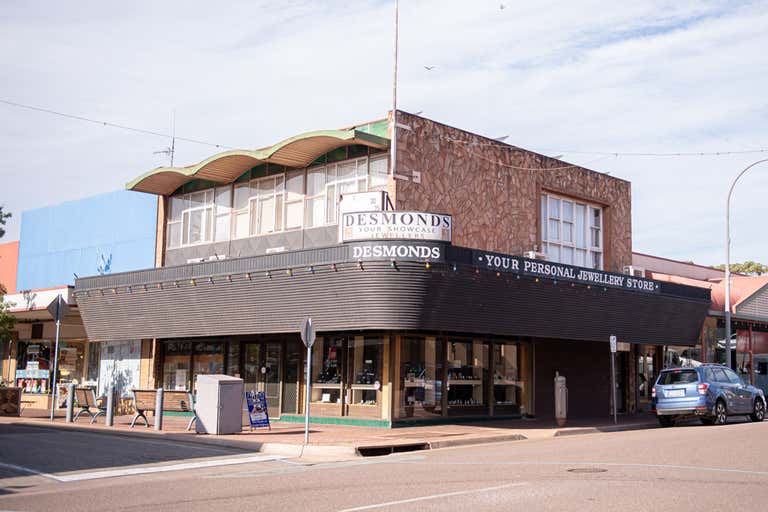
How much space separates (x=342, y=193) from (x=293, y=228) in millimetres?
2573

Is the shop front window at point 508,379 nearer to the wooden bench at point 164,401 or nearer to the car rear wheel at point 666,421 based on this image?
the car rear wheel at point 666,421

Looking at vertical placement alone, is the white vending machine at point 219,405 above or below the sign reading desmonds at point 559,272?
below

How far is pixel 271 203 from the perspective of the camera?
27.6 m

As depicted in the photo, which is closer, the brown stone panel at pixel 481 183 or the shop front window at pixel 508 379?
the brown stone panel at pixel 481 183

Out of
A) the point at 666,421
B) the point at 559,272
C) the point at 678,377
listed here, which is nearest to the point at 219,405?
the point at 559,272

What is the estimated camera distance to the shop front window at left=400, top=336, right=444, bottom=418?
23375 millimetres

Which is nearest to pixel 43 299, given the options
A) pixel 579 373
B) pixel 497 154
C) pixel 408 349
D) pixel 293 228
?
pixel 293 228

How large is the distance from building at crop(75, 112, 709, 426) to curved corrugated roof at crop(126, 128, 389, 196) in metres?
0.08

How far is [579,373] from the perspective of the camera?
96.6ft

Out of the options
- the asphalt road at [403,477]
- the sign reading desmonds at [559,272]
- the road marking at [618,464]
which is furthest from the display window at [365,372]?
the road marking at [618,464]

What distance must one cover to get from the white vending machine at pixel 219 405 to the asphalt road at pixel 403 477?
158cm

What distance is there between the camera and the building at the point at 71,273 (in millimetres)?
31906

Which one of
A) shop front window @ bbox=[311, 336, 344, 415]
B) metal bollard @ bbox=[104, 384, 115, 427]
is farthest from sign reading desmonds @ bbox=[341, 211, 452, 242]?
metal bollard @ bbox=[104, 384, 115, 427]

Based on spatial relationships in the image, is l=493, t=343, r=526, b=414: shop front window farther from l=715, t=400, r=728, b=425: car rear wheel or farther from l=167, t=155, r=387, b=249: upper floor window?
l=167, t=155, r=387, b=249: upper floor window
